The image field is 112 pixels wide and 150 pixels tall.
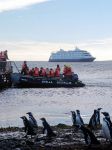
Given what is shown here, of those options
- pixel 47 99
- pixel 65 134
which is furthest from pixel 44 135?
pixel 47 99

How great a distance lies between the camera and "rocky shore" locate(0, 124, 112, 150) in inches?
587

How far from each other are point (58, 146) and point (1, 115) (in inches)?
491

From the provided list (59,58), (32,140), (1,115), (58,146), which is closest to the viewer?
(58,146)

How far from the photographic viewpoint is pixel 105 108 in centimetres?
3123

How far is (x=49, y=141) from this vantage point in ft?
53.4

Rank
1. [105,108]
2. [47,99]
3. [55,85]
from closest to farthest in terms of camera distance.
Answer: [105,108], [47,99], [55,85]

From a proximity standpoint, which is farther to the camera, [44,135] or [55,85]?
[55,85]

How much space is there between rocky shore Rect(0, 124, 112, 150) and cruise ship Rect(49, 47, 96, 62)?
16729cm

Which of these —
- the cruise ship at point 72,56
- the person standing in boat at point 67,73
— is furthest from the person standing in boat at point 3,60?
the cruise ship at point 72,56

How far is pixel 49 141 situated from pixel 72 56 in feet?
567

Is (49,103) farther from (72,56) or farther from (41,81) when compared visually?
(72,56)

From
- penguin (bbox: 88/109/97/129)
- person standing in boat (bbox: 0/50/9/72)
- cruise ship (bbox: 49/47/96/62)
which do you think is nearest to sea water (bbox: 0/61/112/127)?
person standing in boat (bbox: 0/50/9/72)

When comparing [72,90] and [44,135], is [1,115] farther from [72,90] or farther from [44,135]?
[72,90]

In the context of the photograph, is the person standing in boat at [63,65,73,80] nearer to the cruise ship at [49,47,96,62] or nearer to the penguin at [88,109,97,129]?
the penguin at [88,109,97,129]
